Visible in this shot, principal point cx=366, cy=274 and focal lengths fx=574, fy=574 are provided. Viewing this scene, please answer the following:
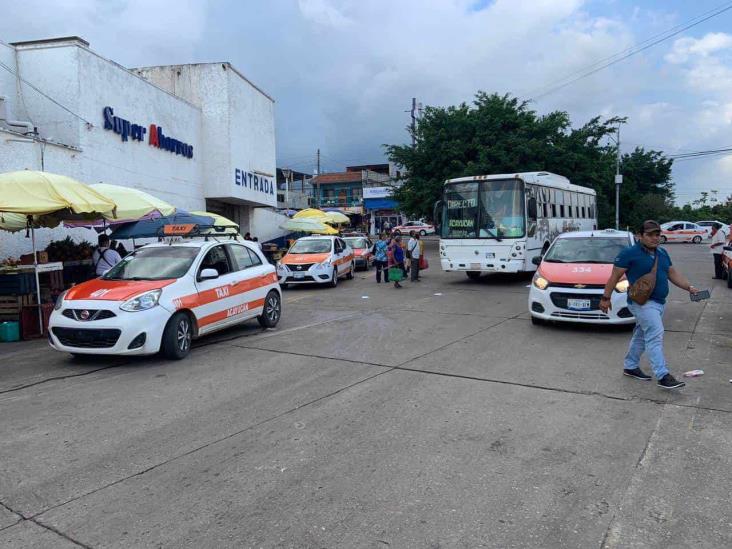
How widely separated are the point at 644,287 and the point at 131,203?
31.2 ft

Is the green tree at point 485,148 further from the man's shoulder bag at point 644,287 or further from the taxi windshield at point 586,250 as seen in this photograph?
the man's shoulder bag at point 644,287

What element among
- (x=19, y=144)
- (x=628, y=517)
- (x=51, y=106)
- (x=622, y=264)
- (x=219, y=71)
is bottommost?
(x=628, y=517)

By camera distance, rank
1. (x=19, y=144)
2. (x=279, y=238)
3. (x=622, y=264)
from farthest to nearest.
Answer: (x=279, y=238) → (x=19, y=144) → (x=622, y=264)

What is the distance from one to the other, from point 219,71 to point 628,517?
2375 cm

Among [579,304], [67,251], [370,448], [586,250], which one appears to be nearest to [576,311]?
[579,304]

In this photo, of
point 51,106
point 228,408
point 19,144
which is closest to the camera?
point 228,408

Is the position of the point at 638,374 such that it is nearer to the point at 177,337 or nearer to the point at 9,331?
the point at 177,337

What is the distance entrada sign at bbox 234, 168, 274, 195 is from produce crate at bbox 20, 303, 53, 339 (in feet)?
48.7

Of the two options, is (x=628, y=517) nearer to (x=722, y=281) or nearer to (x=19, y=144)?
(x=19, y=144)

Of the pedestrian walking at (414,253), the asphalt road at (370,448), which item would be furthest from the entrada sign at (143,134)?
the asphalt road at (370,448)

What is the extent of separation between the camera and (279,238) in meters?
32.5

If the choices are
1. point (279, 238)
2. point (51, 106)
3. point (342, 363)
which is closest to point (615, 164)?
point (279, 238)

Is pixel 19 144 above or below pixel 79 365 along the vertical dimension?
above

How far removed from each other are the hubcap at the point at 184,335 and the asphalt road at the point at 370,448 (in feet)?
0.69
